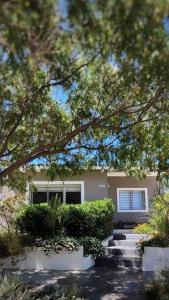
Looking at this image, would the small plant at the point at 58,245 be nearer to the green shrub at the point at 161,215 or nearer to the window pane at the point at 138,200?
the green shrub at the point at 161,215

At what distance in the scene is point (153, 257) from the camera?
14.7 metres

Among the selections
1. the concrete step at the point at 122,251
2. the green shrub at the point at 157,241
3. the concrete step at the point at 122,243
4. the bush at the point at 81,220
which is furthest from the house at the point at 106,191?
the green shrub at the point at 157,241

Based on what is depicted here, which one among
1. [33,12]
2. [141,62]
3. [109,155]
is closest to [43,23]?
[33,12]

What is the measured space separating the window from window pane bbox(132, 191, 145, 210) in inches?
152

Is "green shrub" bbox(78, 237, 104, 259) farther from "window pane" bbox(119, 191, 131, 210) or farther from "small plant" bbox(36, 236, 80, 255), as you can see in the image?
"window pane" bbox(119, 191, 131, 210)

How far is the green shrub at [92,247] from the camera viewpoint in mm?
15688

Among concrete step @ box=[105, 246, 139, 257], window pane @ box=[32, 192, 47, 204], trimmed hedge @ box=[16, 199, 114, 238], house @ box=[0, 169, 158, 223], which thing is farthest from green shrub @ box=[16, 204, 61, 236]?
window pane @ box=[32, 192, 47, 204]

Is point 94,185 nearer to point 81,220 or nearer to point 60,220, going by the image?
point 81,220

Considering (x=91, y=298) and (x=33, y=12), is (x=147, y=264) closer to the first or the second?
(x=91, y=298)

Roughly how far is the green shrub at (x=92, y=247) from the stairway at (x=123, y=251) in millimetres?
473

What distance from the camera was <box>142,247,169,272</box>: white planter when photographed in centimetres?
1456

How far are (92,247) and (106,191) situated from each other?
23.8ft

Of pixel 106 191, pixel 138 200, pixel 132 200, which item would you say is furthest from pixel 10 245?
pixel 138 200

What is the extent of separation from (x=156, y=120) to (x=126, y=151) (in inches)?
43.6
